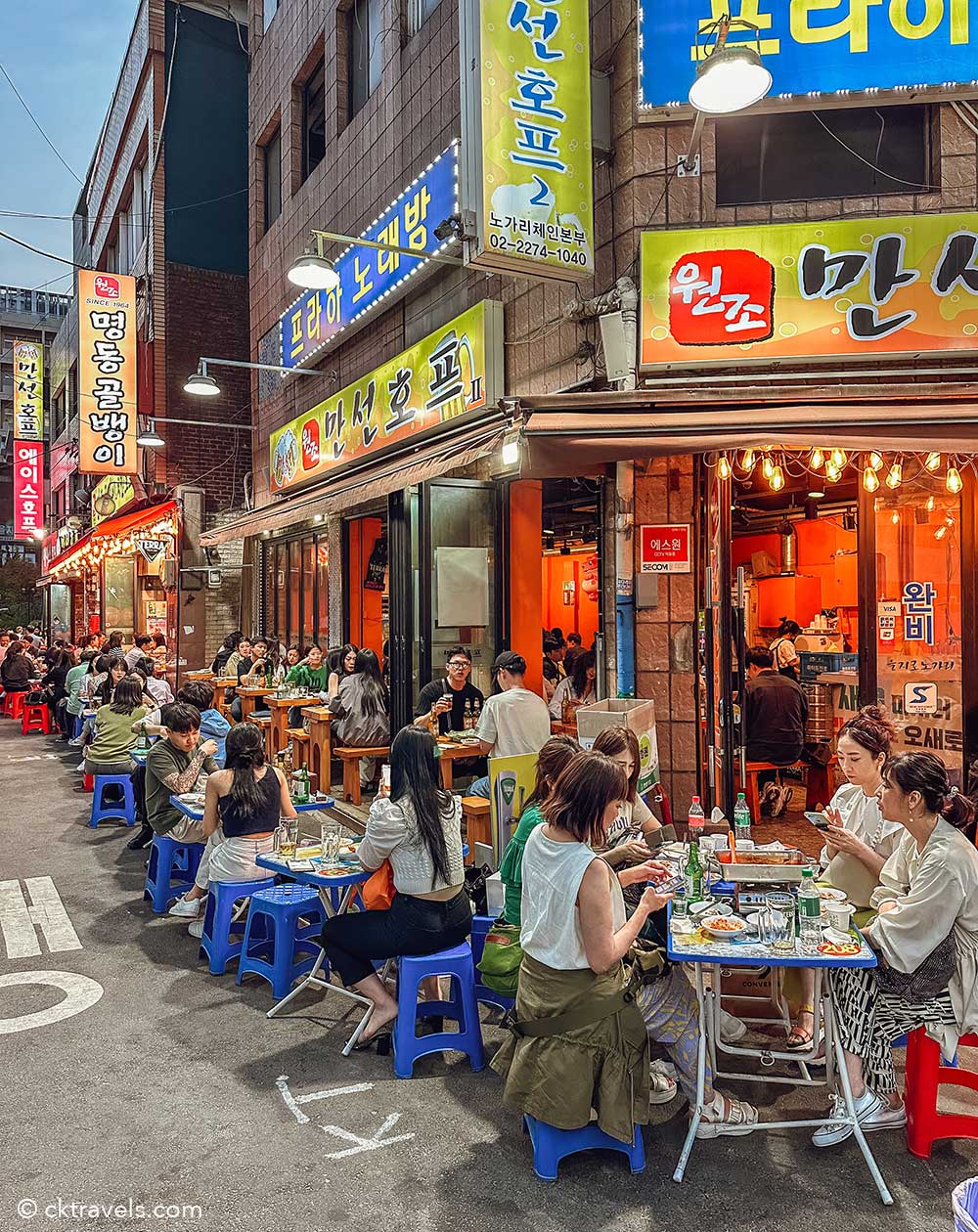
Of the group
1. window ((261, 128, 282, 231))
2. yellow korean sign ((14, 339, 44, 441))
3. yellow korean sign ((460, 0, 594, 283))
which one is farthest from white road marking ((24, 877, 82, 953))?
yellow korean sign ((14, 339, 44, 441))

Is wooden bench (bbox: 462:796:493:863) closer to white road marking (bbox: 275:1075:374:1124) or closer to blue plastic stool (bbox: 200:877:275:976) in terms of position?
blue plastic stool (bbox: 200:877:275:976)

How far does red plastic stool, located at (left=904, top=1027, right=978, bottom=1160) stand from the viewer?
3.73 meters

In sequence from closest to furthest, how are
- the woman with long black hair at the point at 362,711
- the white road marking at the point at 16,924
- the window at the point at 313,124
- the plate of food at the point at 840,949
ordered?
the plate of food at the point at 840,949 → the white road marking at the point at 16,924 → the woman with long black hair at the point at 362,711 → the window at the point at 313,124

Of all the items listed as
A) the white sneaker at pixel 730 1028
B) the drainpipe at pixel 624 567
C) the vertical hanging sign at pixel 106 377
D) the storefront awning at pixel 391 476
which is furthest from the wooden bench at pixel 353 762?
the vertical hanging sign at pixel 106 377

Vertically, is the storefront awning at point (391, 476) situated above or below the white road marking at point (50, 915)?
above

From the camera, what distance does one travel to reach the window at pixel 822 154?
22.7ft

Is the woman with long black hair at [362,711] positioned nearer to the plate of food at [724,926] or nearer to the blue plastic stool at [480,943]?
the blue plastic stool at [480,943]

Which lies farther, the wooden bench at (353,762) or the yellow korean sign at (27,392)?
the yellow korean sign at (27,392)

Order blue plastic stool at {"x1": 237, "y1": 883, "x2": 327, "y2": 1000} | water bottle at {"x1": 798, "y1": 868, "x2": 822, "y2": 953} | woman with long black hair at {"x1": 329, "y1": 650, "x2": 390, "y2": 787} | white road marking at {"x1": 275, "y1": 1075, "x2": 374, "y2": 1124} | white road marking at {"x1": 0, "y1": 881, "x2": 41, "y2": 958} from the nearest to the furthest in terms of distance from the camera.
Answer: water bottle at {"x1": 798, "y1": 868, "x2": 822, "y2": 953} < white road marking at {"x1": 275, "y1": 1075, "x2": 374, "y2": 1124} < blue plastic stool at {"x1": 237, "y1": 883, "x2": 327, "y2": 1000} < white road marking at {"x1": 0, "y1": 881, "x2": 41, "y2": 958} < woman with long black hair at {"x1": 329, "y1": 650, "x2": 390, "y2": 787}

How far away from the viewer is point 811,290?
6648 millimetres

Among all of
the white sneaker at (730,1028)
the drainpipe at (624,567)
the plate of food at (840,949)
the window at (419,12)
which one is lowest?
the white sneaker at (730,1028)

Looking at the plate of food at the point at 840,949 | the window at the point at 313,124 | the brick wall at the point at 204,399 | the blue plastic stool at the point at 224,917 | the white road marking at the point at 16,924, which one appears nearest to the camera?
the plate of food at the point at 840,949

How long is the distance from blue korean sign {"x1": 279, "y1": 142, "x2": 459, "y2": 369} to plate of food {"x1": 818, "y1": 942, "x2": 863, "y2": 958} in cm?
712

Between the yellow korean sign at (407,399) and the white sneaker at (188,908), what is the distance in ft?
17.4
